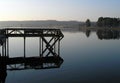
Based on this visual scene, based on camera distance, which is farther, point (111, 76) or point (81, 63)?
point (81, 63)

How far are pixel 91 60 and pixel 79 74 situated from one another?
9.51 metres

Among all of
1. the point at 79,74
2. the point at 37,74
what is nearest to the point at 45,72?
the point at 37,74

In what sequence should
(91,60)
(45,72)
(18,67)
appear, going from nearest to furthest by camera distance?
(45,72) → (18,67) → (91,60)

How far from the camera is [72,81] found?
24.0 m

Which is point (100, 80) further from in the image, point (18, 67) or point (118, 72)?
point (18, 67)

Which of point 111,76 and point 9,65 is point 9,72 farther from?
point 111,76

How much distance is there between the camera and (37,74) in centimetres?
2716

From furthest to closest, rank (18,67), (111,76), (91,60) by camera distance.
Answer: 1. (91,60)
2. (18,67)
3. (111,76)

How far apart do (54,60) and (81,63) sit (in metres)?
3.91

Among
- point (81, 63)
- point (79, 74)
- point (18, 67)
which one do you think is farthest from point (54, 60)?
point (79, 74)

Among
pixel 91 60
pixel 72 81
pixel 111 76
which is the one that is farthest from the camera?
pixel 91 60

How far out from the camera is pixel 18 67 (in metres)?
30.2

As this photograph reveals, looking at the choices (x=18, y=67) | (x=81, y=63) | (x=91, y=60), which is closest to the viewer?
(x=18, y=67)

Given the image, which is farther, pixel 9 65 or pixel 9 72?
pixel 9 65
